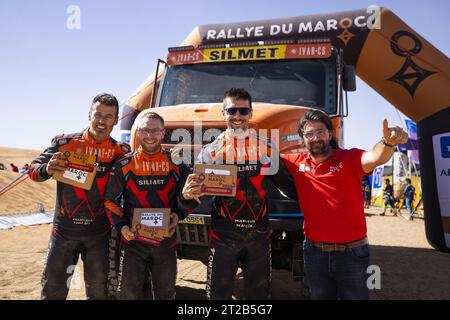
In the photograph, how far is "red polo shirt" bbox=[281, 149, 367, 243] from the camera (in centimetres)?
237

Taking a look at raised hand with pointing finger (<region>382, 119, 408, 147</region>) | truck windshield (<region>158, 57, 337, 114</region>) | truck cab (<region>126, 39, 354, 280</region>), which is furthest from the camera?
truck windshield (<region>158, 57, 337, 114</region>)

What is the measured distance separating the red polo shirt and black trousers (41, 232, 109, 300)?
1.67 m

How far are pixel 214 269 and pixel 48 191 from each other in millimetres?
20200

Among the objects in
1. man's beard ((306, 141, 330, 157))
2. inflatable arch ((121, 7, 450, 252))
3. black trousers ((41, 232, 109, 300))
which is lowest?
black trousers ((41, 232, 109, 300))

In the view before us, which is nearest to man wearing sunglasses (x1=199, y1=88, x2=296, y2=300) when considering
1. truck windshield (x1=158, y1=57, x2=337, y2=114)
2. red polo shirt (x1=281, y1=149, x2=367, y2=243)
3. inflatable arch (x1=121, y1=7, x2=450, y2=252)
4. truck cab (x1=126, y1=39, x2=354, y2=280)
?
red polo shirt (x1=281, y1=149, x2=367, y2=243)

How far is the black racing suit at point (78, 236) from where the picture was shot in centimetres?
273

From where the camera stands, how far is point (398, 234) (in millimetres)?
11086

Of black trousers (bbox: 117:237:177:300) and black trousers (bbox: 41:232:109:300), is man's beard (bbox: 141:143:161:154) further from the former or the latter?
black trousers (bbox: 41:232:109:300)

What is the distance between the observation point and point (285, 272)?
6.04 metres

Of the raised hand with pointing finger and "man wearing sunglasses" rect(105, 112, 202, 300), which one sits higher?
the raised hand with pointing finger
